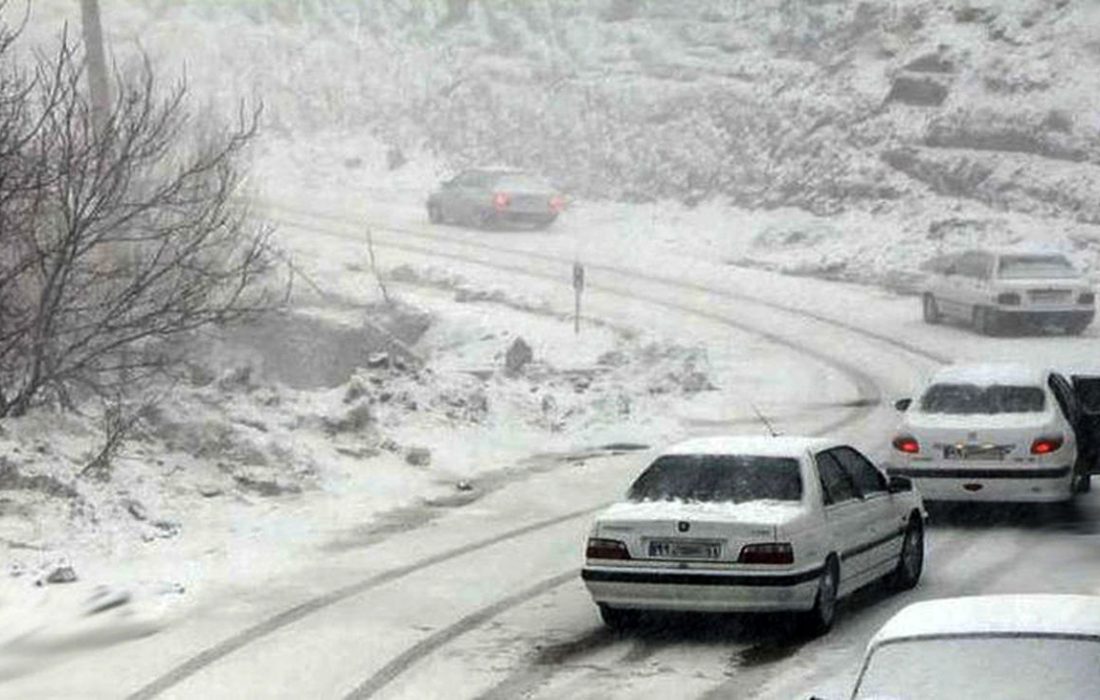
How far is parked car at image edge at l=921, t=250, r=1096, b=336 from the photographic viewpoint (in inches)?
1278

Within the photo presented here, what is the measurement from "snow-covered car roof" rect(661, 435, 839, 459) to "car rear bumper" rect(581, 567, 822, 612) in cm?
119

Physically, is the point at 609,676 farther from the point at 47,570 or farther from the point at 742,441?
the point at 47,570

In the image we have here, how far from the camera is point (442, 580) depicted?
1547 centimetres

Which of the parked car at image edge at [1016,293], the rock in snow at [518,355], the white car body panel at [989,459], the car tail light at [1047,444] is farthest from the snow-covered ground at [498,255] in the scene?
the car tail light at [1047,444]

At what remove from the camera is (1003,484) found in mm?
17250

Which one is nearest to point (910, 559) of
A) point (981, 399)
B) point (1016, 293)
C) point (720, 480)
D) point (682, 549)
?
point (720, 480)

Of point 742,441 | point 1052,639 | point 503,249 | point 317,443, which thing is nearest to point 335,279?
point 503,249

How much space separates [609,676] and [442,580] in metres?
3.75

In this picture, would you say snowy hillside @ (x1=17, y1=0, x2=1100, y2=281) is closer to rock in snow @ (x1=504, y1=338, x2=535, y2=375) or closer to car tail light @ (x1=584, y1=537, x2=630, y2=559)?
rock in snow @ (x1=504, y1=338, x2=535, y2=375)

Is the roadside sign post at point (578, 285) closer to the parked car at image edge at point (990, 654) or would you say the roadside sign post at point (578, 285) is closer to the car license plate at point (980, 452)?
the car license plate at point (980, 452)

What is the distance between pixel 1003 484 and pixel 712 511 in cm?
532

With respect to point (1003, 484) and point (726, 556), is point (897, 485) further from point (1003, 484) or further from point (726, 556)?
point (1003, 484)

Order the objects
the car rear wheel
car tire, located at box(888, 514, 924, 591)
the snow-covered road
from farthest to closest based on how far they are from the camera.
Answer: the car rear wheel, car tire, located at box(888, 514, 924, 591), the snow-covered road

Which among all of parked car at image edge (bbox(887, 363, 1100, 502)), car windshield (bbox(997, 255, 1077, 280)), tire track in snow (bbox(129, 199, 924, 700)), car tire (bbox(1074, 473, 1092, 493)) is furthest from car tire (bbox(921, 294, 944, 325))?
parked car at image edge (bbox(887, 363, 1100, 502))
